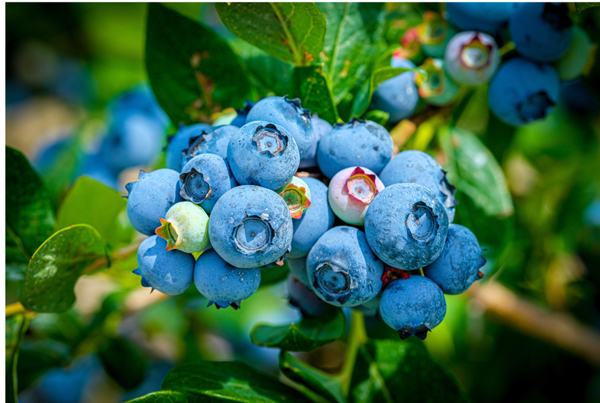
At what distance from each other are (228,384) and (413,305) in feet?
1.52

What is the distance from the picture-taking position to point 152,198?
81 centimetres

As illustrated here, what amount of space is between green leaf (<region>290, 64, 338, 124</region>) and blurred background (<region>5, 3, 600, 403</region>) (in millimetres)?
436

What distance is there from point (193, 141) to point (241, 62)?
1.32 ft

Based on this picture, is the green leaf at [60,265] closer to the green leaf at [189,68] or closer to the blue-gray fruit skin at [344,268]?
the green leaf at [189,68]

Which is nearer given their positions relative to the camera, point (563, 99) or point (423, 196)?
point (423, 196)

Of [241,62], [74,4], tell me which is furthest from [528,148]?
[74,4]

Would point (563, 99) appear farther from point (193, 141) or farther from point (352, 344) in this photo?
point (193, 141)

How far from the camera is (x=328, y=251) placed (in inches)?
31.5

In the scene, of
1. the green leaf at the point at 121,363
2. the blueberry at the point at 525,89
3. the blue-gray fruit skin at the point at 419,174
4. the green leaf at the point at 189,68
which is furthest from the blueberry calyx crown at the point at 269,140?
the green leaf at the point at 121,363

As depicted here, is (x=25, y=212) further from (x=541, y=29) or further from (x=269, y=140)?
(x=541, y=29)

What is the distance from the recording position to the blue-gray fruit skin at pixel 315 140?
916 millimetres

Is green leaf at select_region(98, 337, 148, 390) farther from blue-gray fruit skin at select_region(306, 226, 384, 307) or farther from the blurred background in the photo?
blue-gray fruit skin at select_region(306, 226, 384, 307)

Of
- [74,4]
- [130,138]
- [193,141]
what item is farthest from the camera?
[74,4]

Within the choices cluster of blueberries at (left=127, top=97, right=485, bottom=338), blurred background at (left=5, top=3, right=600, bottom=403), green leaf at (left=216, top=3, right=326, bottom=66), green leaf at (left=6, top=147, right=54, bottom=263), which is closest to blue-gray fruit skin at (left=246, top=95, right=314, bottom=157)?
cluster of blueberries at (left=127, top=97, right=485, bottom=338)
